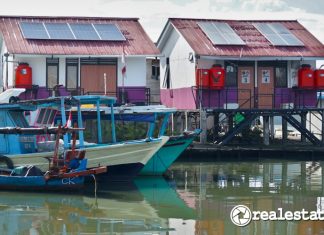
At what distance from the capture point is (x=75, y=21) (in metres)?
34.2

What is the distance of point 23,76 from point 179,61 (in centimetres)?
745

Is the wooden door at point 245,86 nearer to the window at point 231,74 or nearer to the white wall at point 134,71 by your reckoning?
the window at point 231,74

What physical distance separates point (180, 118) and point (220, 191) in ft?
41.4

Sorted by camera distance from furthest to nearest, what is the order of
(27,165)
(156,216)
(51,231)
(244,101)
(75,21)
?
(75,21), (244,101), (27,165), (156,216), (51,231)

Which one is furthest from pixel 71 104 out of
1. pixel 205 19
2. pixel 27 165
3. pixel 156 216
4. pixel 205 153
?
pixel 205 19

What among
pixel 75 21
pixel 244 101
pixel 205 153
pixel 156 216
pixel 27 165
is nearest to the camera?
pixel 156 216

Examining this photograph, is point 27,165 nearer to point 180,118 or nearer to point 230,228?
point 230,228

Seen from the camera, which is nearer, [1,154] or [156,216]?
[156,216]

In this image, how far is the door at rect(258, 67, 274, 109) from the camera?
32000 millimetres

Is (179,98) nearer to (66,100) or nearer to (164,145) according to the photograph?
(164,145)

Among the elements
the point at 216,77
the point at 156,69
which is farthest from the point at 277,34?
the point at 156,69

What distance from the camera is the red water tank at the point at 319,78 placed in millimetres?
31469

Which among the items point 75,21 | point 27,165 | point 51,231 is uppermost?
point 75,21

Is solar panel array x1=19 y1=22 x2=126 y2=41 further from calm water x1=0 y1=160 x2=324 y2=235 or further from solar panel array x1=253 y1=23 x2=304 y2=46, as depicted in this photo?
calm water x1=0 y1=160 x2=324 y2=235
